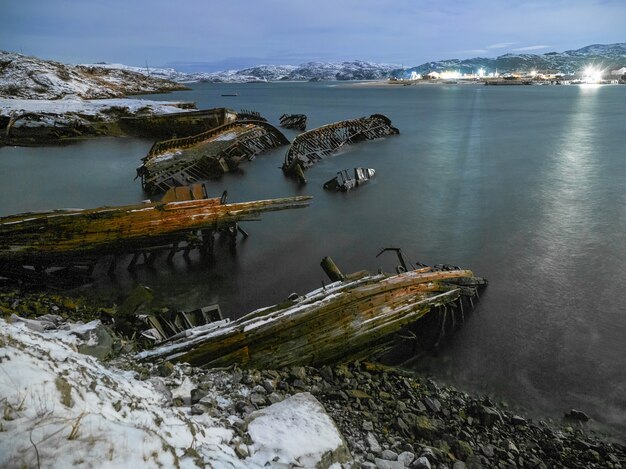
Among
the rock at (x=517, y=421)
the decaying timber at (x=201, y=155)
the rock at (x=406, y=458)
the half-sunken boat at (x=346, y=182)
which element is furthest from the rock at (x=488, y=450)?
the decaying timber at (x=201, y=155)

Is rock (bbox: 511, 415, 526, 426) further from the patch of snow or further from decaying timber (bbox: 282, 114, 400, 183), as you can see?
decaying timber (bbox: 282, 114, 400, 183)

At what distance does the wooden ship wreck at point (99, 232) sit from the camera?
37.5 ft

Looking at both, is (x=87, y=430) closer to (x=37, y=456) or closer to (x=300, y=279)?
(x=37, y=456)

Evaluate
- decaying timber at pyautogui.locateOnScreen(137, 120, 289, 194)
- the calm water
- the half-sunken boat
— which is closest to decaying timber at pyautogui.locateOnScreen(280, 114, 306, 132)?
decaying timber at pyautogui.locateOnScreen(137, 120, 289, 194)

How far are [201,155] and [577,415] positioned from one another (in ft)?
86.5

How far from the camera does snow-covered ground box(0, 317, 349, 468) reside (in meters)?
3.38

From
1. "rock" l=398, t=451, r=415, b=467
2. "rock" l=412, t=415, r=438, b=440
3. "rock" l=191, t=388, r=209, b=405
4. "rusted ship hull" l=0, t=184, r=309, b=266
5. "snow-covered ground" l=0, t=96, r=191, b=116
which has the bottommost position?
"rock" l=412, t=415, r=438, b=440

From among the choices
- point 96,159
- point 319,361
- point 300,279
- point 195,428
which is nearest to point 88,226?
point 300,279

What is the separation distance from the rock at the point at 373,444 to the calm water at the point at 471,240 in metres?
3.73

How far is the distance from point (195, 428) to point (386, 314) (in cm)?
584

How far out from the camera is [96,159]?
3334 cm

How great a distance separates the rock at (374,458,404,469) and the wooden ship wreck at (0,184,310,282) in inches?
414

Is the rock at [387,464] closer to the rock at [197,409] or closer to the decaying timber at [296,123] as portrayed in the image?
the rock at [197,409]

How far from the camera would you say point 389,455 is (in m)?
5.73
